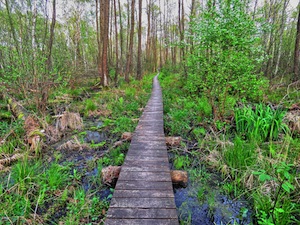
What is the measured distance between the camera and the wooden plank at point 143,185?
2428mm

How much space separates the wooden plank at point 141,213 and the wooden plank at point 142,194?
226 mm

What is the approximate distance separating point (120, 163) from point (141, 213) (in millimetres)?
1613

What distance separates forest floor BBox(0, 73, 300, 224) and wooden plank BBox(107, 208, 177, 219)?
392mm

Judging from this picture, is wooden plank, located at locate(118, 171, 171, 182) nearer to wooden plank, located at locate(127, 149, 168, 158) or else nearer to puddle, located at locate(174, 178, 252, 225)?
puddle, located at locate(174, 178, 252, 225)

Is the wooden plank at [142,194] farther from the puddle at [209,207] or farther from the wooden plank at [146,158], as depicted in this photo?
the wooden plank at [146,158]

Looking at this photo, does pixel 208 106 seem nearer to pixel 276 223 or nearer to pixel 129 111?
pixel 129 111

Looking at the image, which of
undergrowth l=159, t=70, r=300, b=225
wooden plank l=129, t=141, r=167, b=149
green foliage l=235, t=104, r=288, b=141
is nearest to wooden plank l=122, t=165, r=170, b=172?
undergrowth l=159, t=70, r=300, b=225

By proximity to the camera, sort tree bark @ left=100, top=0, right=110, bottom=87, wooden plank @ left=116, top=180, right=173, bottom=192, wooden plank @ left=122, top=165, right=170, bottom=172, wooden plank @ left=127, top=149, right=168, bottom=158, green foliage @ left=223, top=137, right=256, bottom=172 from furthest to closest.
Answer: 1. tree bark @ left=100, top=0, right=110, bottom=87
2. wooden plank @ left=127, top=149, right=168, bottom=158
3. green foliage @ left=223, top=137, right=256, bottom=172
4. wooden plank @ left=122, top=165, right=170, bottom=172
5. wooden plank @ left=116, top=180, right=173, bottom=192

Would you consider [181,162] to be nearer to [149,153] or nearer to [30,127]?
[149,153]

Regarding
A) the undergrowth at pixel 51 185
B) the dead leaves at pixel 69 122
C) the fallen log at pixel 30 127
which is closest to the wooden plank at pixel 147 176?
the undergrowth at pixel 51 185

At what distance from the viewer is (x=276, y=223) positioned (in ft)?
6.64

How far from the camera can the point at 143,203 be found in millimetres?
2152

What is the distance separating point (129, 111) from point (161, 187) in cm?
463

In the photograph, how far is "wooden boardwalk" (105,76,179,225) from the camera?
76.0 inches
